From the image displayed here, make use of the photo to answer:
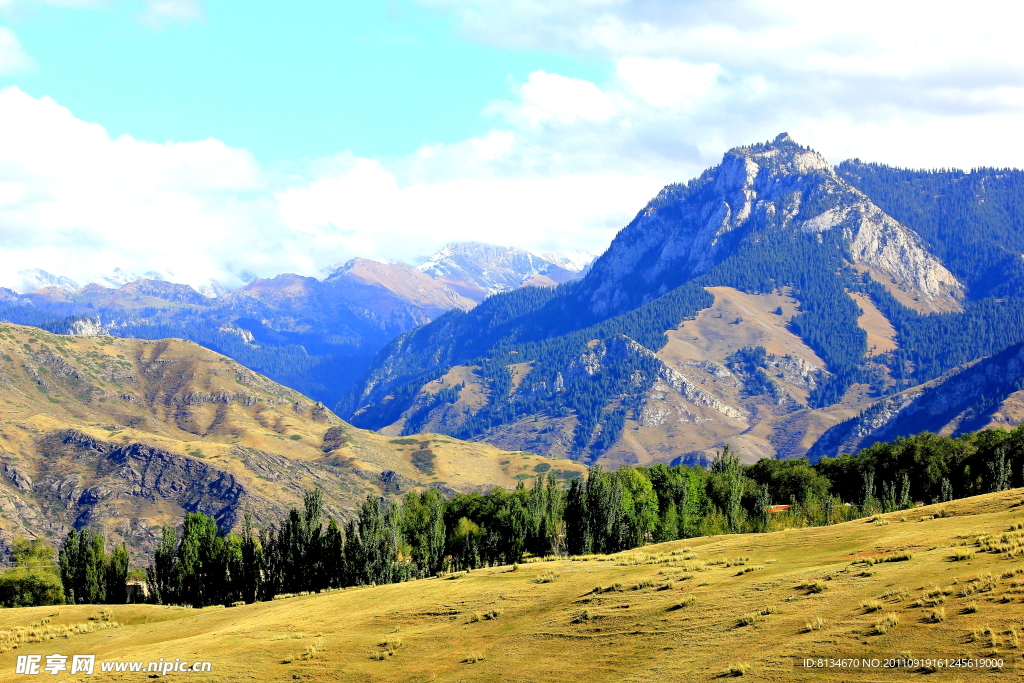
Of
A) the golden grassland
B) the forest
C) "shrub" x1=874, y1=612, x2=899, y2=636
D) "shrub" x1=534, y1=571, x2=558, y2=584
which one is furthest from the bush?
"shrub" x1=874, y1=612, x2=899, y2=636

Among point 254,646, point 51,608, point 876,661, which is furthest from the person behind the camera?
point 51,608

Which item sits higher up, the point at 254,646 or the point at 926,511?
the point at 926,511

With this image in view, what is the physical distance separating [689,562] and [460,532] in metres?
94.7

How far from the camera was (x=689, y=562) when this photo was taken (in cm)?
10475

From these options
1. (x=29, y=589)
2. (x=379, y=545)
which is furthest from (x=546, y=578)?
(x=29, y=589)

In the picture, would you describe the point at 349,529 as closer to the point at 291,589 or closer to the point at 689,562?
the point at 291,589

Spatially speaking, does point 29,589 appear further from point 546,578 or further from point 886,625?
point 886,625

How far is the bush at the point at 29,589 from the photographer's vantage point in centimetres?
17675

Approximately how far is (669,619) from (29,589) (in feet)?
470

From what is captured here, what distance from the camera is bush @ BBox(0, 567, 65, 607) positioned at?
17675cm

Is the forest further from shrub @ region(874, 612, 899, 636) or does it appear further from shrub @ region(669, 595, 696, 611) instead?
shrub @ region(874, 612, 899, 636)

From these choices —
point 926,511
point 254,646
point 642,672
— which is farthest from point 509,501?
point 642,672

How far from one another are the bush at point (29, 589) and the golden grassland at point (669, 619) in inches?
2410

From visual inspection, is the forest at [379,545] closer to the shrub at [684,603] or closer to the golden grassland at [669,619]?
the golden grassland at [669,619]
